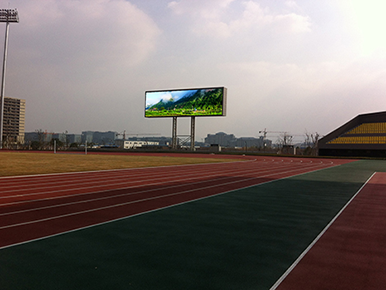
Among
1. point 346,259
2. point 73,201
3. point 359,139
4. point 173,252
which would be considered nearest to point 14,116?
point 359,139

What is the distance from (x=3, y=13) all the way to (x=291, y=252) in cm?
5863

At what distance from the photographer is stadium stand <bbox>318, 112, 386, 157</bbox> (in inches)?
2051

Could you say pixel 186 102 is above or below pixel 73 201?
above

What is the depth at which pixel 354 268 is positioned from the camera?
4082 mm

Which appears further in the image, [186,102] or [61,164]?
[186,102]

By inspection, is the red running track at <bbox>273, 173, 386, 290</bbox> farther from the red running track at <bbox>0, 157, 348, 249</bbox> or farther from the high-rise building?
the high-rise building

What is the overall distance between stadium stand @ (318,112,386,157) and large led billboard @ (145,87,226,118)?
21.2m

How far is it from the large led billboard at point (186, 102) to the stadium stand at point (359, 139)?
2121 centimetres

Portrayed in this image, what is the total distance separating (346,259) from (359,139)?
5700cm

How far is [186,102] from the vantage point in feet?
172

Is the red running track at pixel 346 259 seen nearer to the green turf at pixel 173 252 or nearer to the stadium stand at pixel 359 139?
the green turf at pixel 173 252

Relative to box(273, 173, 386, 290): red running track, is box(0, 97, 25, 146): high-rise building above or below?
above

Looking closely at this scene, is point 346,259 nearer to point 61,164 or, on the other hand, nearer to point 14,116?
point 61,164

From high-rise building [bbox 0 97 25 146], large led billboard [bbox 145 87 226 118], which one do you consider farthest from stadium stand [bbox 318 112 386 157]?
high-rise building [bbox 0 97 25 146]
